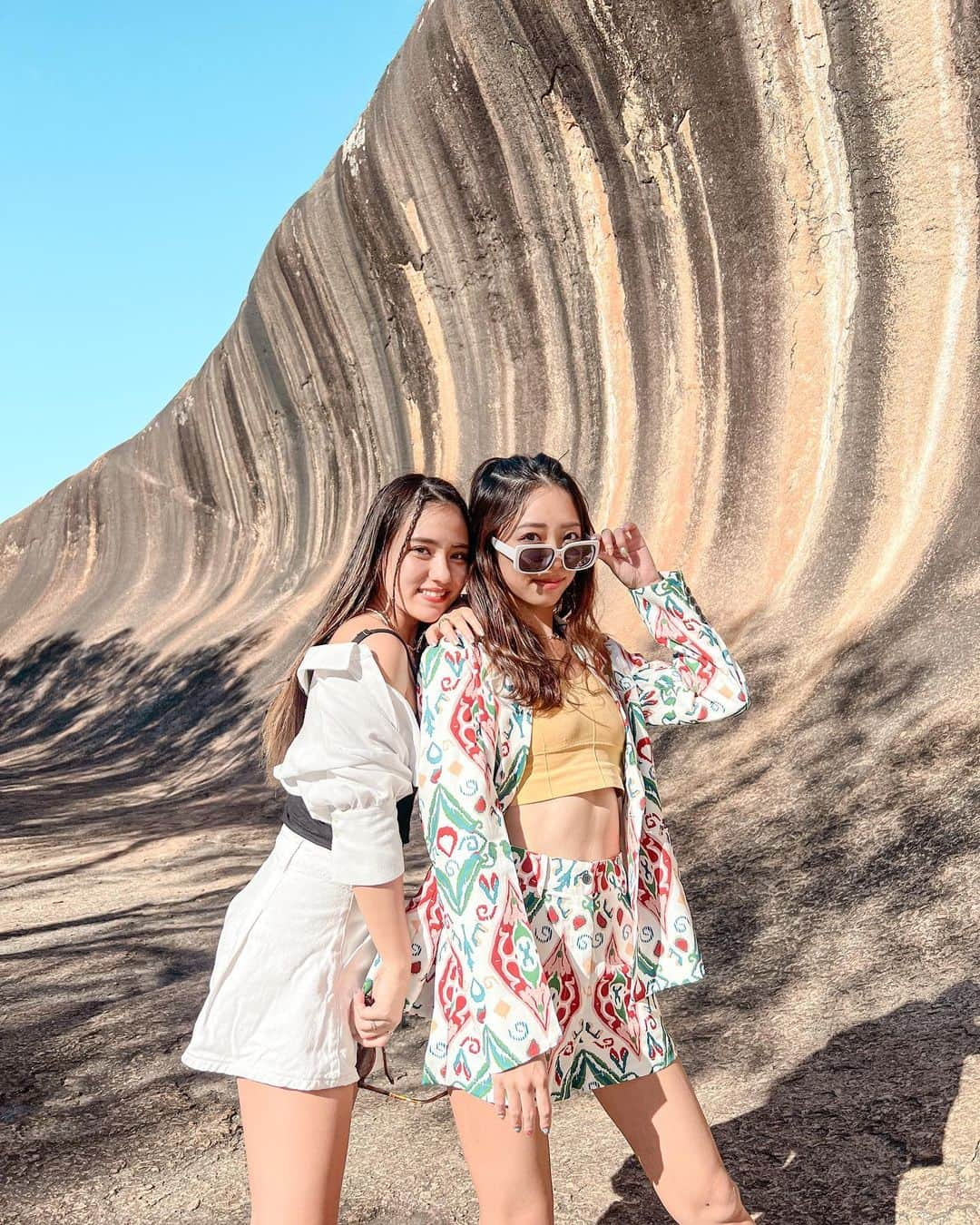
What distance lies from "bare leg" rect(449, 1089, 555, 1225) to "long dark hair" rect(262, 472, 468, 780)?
696 millimetres

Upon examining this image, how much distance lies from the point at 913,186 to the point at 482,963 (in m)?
6.66

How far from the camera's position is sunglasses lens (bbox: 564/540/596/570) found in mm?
2143

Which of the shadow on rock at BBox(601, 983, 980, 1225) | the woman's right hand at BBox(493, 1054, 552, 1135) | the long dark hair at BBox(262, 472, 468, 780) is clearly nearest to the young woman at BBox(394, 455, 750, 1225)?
the woman's right hand at BBox(493, 1054, 552, 1135)

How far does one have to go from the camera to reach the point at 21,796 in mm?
11570

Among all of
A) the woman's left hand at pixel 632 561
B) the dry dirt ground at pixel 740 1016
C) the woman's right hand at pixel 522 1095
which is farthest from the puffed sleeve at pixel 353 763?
the dry dirt ground at pixel 740 1016

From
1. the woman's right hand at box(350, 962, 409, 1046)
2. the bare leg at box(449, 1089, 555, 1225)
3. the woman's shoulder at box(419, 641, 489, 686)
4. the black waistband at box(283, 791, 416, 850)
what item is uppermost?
the woman's shoulder at box(419, 641, 489, 686)

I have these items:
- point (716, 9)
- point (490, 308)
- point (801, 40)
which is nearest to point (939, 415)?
point (801, 40)

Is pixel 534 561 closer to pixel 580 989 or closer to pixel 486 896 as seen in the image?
pixel 486 896

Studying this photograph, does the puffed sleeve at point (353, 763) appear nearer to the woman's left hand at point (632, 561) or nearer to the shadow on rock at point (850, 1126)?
the woman's left hand at point (632, 561)

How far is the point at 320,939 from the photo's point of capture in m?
1.88

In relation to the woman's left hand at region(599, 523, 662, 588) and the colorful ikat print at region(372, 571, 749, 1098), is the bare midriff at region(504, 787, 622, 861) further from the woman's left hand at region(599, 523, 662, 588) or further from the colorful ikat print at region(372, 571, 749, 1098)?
the woman's left hand at region(599, 523, 662, 588)

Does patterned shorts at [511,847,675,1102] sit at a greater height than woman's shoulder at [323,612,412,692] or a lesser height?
lesser

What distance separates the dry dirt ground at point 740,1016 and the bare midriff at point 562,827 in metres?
1.09

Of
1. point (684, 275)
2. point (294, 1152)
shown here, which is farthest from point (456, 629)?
point (684, 275)
